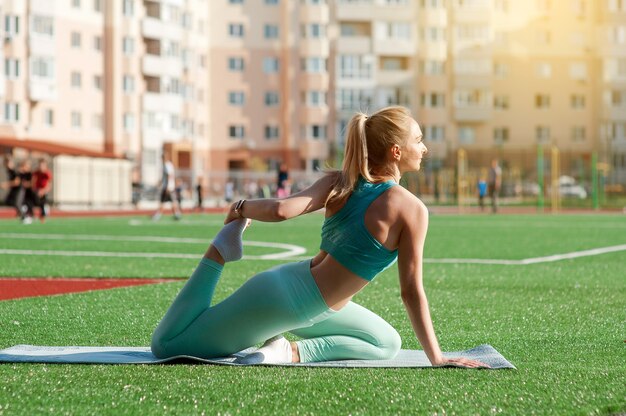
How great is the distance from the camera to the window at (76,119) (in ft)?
267

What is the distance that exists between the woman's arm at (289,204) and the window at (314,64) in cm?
9333

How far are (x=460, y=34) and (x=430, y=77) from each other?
13.6ft

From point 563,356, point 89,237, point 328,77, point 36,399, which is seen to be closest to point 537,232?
point 89,237

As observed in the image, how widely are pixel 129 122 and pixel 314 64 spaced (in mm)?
18498

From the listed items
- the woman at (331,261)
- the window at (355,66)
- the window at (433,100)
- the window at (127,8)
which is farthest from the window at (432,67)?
the woman at (331,261)

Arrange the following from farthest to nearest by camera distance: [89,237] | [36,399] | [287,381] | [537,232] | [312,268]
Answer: [537,232] < [89,237] < [312,268] < [287,381] < [36,399]

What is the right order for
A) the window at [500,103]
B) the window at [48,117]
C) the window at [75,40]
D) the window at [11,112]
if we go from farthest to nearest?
the window at [500,103]
the window at [75,40]
the window at [48,117]
the window at [11,112]

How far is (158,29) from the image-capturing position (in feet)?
293

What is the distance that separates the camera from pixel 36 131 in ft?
254

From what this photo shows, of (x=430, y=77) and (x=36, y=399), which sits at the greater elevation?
(x=430, y=77)

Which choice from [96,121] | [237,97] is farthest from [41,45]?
[237,97]

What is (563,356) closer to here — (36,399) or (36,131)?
(36,399)

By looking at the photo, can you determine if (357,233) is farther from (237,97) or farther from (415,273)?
(237,97)

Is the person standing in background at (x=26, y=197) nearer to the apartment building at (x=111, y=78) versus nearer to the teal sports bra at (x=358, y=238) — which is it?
the teal sports bra at (x=358, y=238)
